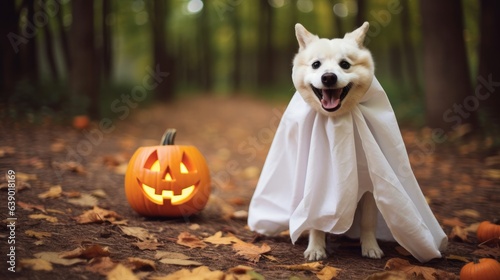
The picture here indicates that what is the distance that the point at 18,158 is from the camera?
14.8 feet

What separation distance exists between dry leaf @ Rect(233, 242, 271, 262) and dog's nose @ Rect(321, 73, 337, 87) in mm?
1259

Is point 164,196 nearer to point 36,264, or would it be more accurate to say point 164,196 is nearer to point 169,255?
point 169,255

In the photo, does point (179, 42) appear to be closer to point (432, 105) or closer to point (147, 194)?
point (432, 105)

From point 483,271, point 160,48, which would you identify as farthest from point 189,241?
point 160,48

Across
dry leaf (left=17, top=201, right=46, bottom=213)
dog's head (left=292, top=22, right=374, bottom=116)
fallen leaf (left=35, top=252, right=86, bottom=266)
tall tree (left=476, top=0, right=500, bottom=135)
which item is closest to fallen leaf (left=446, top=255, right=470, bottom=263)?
dog's head (left=292, top=22, right=374, bottom=116)

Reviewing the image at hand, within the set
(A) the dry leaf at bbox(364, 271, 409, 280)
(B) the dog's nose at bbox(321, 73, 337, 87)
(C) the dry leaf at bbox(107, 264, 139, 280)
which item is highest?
(B) the dog's nose at bbox(321, 73, 337, 87)

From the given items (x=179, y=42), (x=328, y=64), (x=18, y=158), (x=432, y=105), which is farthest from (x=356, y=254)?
(x=179, y=42)

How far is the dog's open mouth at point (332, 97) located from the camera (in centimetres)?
280

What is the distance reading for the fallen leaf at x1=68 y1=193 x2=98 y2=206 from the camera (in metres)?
3.61

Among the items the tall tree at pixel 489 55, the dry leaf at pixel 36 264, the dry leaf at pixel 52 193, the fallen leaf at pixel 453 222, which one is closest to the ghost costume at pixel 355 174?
the fallen leaf at pixel 453 222

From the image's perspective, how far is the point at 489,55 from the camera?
23.6 feet

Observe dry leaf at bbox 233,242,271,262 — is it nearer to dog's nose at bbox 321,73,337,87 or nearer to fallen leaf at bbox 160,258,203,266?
fallen leaf at bbox 160,258,203,266

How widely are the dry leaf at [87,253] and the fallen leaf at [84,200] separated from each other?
4.12 ft

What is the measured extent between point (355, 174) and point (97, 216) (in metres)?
1.97
